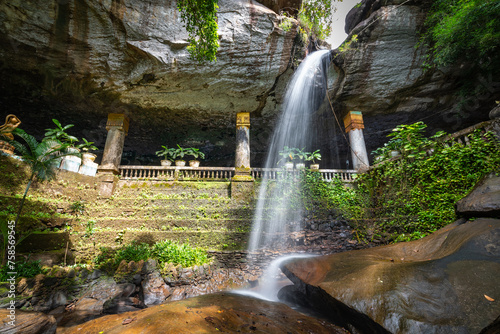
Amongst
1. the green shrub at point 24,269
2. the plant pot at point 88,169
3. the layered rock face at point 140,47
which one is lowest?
the green shrub at point 24,269

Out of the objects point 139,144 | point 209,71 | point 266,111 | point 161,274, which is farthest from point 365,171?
point 139,144

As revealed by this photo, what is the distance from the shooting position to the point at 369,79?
356 inches

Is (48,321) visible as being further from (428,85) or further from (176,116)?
(428,85)

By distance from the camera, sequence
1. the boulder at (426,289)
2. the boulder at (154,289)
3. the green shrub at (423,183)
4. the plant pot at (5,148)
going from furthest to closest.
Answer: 1. the plant pot at (5,148)
2. the green shrub at (423,183)
3. the boulder at (154,289)
4. the boulder at (426,289)

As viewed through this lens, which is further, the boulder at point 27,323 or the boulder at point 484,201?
the boulder at point 484,201

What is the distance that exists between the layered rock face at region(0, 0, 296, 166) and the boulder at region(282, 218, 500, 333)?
24.9 feet

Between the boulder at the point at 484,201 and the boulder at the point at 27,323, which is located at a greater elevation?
the boulder at the point at 484,201

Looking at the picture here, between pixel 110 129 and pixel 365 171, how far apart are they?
37.0 feet

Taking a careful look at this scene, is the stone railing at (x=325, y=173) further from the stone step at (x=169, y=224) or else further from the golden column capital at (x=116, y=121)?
the golden column capital at (x=116, y=121)

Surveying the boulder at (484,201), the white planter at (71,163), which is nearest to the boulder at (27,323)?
the white planter at (71,163)

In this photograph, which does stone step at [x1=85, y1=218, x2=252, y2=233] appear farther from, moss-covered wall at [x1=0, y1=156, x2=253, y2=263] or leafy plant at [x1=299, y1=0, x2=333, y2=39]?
leafy plant at [x1=299, y1=0, x2=333, y2=39]

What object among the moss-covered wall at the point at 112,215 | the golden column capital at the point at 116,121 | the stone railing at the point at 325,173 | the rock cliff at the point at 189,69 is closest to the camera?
the moss-covered wall at the point at 112,215

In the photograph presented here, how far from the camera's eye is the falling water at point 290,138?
22.3 feet

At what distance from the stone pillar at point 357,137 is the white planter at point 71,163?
429 inches
